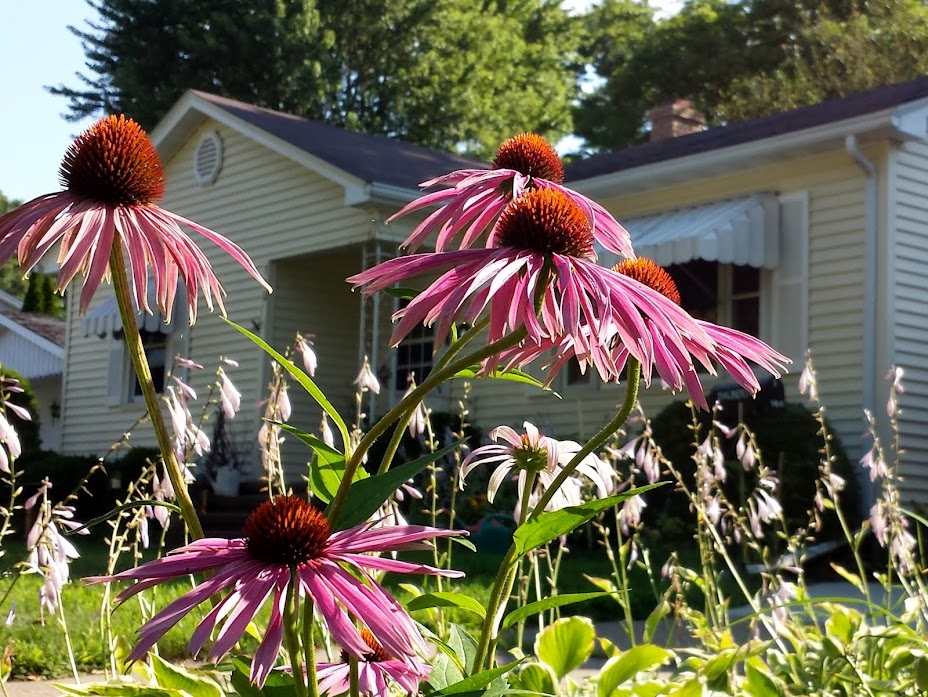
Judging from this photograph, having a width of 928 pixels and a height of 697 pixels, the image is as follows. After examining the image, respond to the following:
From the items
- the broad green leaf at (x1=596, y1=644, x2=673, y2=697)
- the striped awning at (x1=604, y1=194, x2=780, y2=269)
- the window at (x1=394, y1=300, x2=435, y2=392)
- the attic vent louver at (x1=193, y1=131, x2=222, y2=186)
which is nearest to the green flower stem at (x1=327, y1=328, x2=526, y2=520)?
the broad green leaf at (x1=596, y1=644, x2=673, y2=697)

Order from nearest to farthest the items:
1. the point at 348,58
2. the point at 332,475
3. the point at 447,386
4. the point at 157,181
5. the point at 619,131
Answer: the point at 332,475 < the point at 157,181 < the point at 447,386 < the point at 348,58 < the point at 619,131

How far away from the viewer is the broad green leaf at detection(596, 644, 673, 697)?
2371mm

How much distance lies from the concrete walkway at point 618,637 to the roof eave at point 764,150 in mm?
3835

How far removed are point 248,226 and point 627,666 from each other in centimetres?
1384

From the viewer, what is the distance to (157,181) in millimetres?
1727

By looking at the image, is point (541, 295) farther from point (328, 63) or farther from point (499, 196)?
point (328, 63)

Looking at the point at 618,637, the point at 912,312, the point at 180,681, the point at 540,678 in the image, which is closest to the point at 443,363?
the point at 180,681

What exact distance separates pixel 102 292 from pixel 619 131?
18.4 meters

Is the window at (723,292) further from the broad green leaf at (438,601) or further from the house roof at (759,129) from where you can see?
the broad green leaf at (438,601)

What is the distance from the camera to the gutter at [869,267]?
1004cm

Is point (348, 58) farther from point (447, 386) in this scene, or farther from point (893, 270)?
point (893, 270)

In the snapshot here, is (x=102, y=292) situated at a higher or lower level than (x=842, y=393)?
higher

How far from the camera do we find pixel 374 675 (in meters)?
1.55

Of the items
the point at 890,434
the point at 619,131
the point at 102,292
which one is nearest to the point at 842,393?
the point at 890,434
